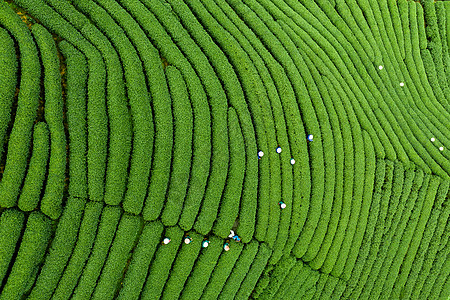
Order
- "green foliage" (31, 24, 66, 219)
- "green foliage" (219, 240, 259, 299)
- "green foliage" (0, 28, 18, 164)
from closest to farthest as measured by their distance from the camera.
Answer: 1. "green foliage" (0, 28, 18, 164)
2. "green foliage" (31, 24, 66, 219)
3. "green foliage" (219, 240, 259, 299)

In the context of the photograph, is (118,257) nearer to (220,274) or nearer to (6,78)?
(220,274)

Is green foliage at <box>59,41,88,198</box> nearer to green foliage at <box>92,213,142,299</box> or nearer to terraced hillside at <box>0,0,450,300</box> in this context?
terraced hillside at <box>0,0,450,300</box>

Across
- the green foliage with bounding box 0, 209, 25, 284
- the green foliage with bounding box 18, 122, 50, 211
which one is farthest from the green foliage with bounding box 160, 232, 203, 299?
the green foliage with bounding box 0, 209, 25, 284

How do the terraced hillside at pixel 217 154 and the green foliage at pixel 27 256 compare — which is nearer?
the green foliage at pixel 27 256

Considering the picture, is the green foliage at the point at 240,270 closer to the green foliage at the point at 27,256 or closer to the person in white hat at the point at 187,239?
the person in white hat at the point at 187,239

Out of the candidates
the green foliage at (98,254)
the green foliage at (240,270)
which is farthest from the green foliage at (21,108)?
the green foliage at (240,270)

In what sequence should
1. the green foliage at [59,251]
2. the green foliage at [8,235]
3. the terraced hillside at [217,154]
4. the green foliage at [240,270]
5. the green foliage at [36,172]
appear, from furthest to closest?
the green foliage at [240,270], the terraced hillside at [217,154], the green foliage at [59,251], the green foliage at [36,172], the green foliage at [8,235]

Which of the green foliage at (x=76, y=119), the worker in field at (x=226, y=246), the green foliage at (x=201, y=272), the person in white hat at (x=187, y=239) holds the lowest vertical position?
the green foliage at (x=201, y=272)

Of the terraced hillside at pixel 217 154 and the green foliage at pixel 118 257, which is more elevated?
the terraced hillside at pixel 217 154
